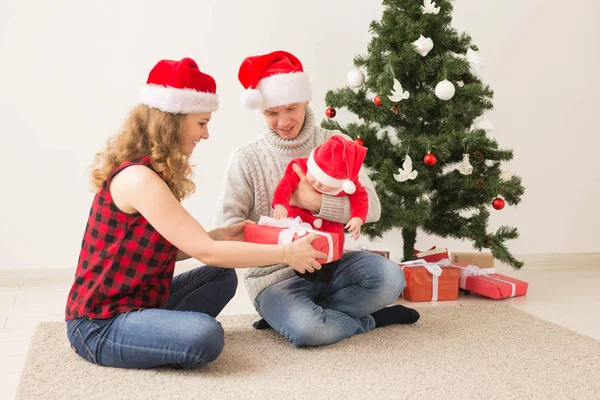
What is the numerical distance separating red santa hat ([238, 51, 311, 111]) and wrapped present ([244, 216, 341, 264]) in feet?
1.38

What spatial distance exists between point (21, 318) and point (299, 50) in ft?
6.06

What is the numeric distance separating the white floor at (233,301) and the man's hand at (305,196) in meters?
0.72

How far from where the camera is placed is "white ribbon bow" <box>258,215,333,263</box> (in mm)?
1939

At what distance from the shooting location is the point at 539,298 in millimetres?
2988

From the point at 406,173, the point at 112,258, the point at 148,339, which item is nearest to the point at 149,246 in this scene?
the point at 112,258

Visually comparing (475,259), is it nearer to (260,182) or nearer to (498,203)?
(498,203)

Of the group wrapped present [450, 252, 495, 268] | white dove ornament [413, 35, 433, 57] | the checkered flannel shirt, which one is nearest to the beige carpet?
the checkered flannel shirt

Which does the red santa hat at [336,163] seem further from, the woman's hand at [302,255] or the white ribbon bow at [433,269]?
the white ribbon bow at [433,269]

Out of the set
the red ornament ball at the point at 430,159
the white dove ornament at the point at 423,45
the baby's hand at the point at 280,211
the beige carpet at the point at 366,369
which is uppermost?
the white dove ornament at the point at 423,45

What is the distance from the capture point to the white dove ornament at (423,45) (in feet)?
9.40

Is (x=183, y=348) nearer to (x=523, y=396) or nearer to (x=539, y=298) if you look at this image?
(x=523, y=396)

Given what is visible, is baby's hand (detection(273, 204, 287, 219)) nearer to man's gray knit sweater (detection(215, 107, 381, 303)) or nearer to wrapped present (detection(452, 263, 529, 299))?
man's gray knit sweater (detection(215, 107, 381, 303))

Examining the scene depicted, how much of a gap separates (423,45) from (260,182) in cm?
105

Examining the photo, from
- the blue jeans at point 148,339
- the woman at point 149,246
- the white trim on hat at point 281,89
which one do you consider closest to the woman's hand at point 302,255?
the woman at point 149,246
